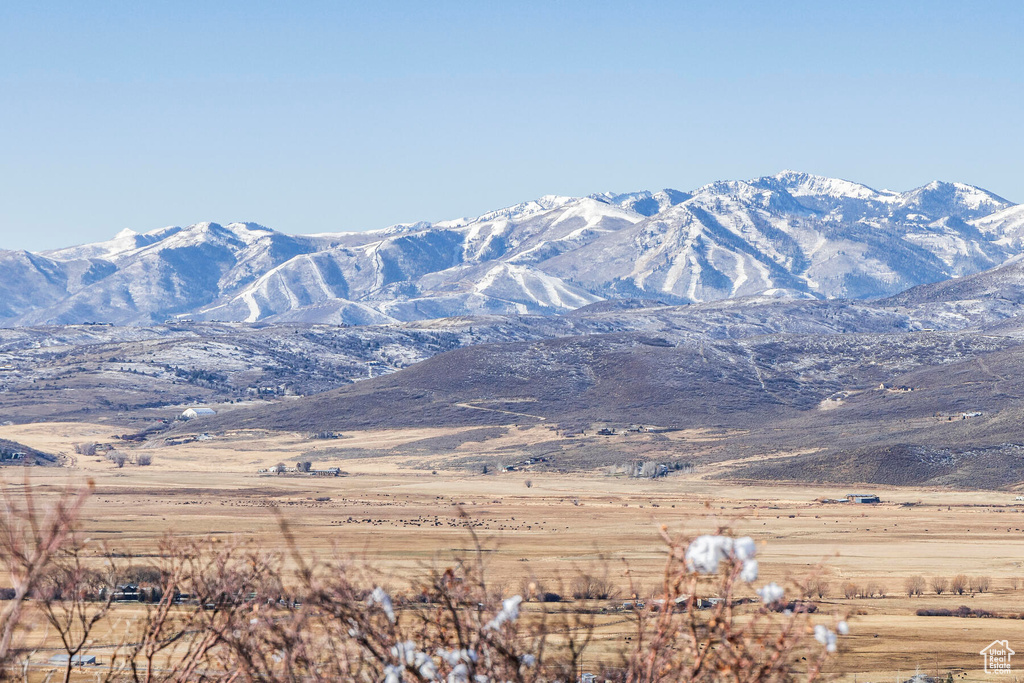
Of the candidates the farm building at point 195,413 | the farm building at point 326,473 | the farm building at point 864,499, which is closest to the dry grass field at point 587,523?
the farm building at point 864,499

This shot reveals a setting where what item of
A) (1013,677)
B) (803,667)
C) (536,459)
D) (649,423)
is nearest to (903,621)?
(1013,677)

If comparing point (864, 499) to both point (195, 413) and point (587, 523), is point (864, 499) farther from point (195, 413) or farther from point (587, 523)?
point (195, 413)

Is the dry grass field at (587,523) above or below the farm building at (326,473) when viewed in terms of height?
above

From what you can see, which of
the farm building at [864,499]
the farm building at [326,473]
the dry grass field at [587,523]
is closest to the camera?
the dry grass field at [587,523]

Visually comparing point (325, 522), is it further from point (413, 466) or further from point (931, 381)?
point (931, 381)

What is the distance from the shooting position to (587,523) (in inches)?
3639

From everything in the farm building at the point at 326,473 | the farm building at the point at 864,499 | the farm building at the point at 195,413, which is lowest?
the farm building at the point at 326,473

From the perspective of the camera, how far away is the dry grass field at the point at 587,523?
4853 cm

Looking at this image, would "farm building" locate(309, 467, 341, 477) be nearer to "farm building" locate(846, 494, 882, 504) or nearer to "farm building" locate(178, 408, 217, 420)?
"farm building" locate(846, 494, 882, 504)

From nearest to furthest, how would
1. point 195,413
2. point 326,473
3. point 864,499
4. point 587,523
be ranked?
point 587,523 < point 864,499 < point 326,473 < point 195,413

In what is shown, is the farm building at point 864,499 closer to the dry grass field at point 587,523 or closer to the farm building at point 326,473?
the dry grass field at point 587,523

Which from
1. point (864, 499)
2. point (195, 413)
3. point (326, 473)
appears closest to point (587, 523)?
point (864, 499)

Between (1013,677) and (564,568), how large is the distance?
29.5 meters

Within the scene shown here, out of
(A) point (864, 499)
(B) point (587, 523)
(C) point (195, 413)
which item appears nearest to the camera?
(B) point (587, 523)
